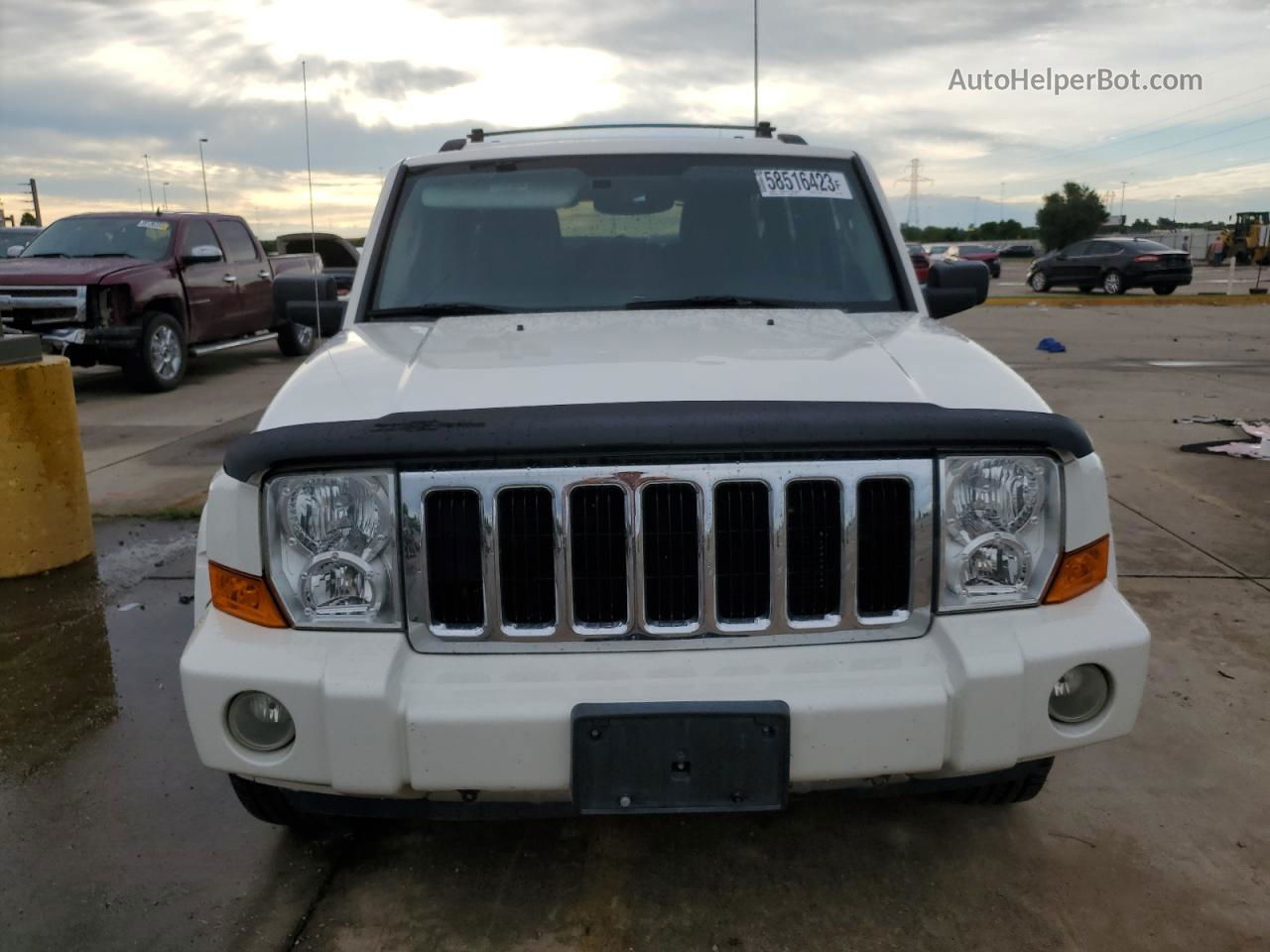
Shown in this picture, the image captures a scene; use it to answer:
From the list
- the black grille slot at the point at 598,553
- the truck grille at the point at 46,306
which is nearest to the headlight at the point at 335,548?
the black grille slot at the point at 598,553

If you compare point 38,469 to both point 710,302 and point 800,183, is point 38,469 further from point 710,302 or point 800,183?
point 800,183

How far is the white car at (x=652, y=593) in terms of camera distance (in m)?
2.01

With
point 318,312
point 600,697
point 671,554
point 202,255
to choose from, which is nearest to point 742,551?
point 671,554

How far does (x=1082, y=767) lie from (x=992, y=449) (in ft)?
4.45

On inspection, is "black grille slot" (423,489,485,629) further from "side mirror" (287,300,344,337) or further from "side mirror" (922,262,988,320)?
"side mirror" (922,262,988,320)

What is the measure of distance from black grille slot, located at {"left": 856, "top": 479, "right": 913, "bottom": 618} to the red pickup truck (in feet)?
24.9

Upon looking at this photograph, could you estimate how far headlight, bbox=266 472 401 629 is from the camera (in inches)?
84.1

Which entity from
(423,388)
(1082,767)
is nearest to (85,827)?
(423,388)

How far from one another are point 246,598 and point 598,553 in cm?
74

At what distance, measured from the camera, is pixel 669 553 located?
6.99ft

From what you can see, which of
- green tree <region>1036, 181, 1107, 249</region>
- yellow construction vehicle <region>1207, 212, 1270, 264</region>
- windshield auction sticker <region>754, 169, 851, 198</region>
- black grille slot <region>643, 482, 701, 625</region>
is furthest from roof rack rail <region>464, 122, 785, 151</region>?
green tree <region>1036, 181, 1107, 249</region>

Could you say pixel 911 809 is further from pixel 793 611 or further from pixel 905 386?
pixel 905 386

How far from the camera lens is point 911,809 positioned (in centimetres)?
280

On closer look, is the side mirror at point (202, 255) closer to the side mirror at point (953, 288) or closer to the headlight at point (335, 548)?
the side mirror at point (953, 288)
